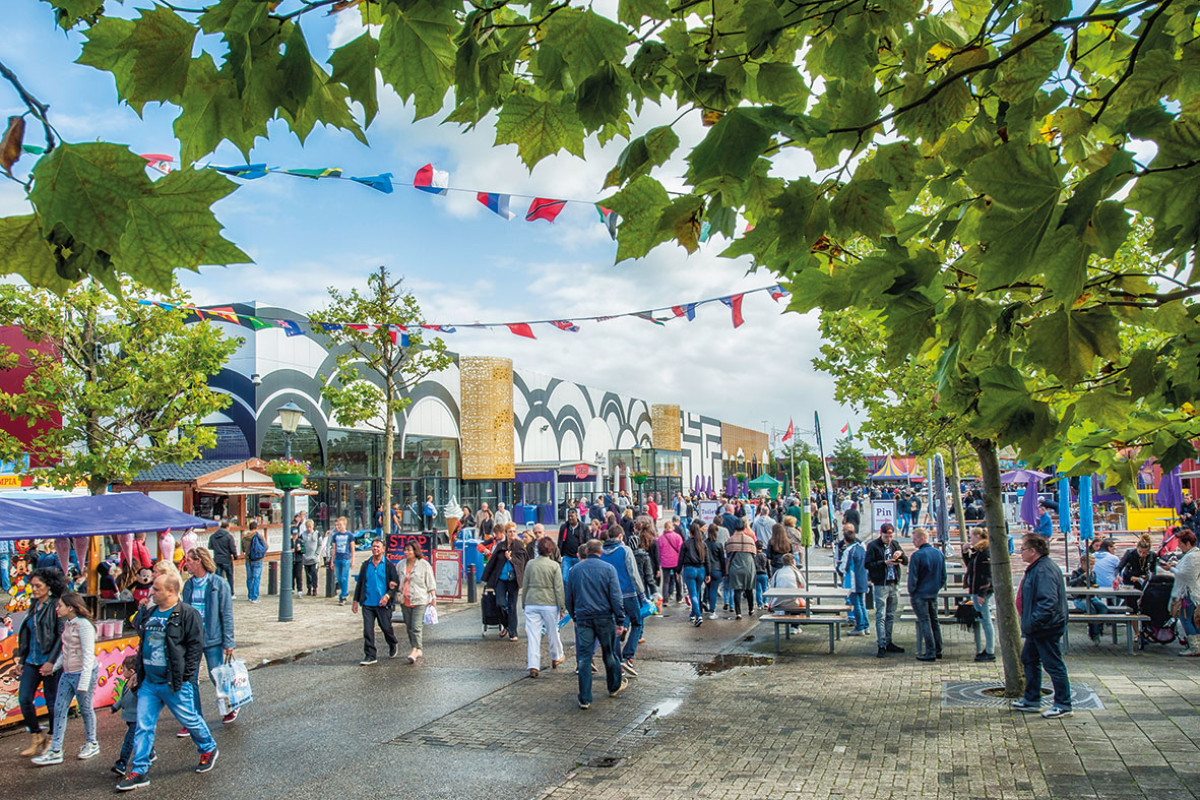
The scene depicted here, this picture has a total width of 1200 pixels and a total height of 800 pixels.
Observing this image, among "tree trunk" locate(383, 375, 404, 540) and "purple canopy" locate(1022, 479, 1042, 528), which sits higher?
"tree trunk" locate(383, 375, 404, 540)

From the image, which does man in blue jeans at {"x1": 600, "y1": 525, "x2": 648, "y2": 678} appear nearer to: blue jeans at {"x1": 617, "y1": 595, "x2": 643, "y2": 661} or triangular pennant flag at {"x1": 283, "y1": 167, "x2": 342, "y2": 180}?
blue jeans at {"x1": 617, "y1": 595, "x2": 643, "y2": 661}

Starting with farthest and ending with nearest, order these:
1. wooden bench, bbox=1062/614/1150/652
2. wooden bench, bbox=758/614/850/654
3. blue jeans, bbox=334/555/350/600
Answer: blue jeans, bbox=334/555/350/600 < wooden bench, bbox=758/614/850/654 < wooden bench, bbox=1062/614/1150/652

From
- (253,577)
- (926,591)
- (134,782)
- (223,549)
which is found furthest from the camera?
(253,577)

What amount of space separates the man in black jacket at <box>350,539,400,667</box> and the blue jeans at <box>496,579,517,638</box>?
1847 mm

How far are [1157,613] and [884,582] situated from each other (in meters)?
3.48

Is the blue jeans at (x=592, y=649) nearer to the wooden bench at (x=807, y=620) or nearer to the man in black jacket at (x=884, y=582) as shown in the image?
the wooden bench at (x=807, y=620)

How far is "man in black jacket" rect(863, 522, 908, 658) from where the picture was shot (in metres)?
11.3

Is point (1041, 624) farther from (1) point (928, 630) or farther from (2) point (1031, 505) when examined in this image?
(2) point (1031, 505)

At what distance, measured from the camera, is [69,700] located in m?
7.38

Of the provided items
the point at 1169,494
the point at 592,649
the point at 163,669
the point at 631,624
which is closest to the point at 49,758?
the point at 163,669

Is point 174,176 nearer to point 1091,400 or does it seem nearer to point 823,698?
point 1091,400

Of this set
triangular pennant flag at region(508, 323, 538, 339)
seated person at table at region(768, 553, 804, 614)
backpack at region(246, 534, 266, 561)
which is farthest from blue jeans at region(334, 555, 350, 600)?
seated person at table at region(768, 553, 804, 614)

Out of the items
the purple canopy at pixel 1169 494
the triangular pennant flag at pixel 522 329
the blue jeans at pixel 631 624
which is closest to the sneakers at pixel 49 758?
the blue jeans at pixel 631 624

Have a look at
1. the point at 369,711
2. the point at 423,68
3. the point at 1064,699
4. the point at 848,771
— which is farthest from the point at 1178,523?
the point at 423,68
